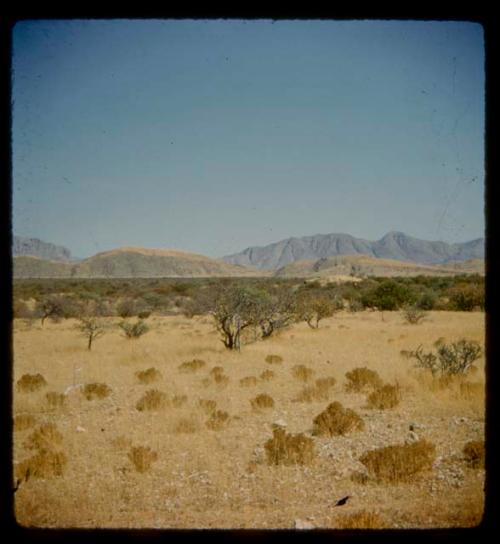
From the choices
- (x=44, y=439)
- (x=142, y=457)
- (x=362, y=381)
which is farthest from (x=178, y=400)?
(x=362, y=381)

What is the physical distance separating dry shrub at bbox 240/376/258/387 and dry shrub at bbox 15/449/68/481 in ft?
16.8

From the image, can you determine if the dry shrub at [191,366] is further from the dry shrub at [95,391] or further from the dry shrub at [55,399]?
the dry shrub at [55,399]

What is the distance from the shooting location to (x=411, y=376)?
1048 centimetres

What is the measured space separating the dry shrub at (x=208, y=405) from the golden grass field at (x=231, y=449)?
0.04 m

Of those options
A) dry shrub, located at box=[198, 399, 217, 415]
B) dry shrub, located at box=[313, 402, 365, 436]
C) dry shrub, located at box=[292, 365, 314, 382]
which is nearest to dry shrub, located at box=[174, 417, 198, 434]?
dry shrub, located at box=[198, 399, 217, 415]

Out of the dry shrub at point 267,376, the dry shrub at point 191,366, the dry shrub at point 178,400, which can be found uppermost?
the dry shrub at point 178,400

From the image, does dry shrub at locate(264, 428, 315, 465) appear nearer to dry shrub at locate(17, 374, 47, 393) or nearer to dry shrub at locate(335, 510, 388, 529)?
dry shrub at locate(335, 510, 388, 529)

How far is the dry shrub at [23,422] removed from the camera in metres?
7.40

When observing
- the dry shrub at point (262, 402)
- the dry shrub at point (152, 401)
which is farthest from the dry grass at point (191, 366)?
the dry shrub at point (262, 402)
